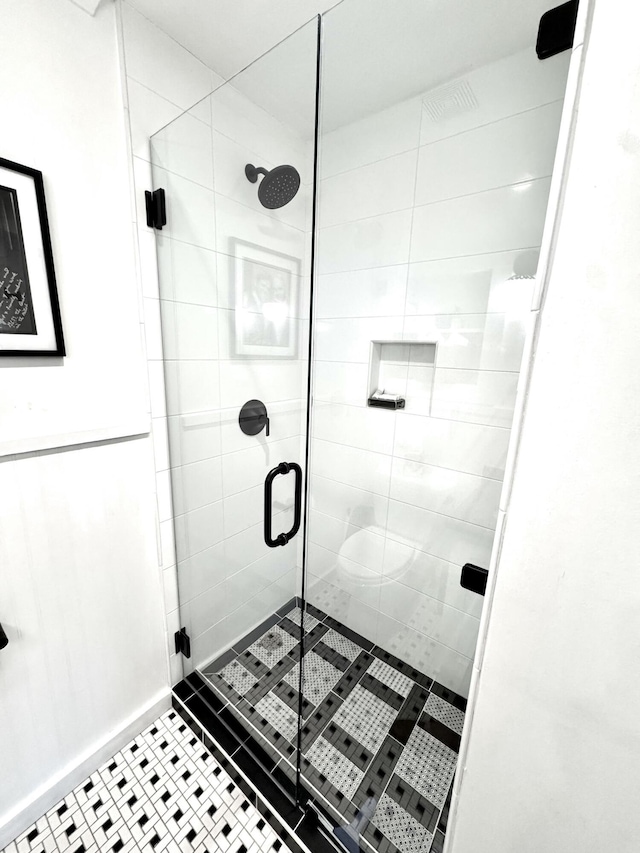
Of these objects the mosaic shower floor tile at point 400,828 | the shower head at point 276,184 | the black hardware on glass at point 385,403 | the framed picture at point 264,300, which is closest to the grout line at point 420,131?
the shower head at point 276,184

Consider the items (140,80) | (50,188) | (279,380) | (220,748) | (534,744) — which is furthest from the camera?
(279,380)

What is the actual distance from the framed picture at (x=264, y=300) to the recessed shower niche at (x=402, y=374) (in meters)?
0.39

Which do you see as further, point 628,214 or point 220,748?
point 220,748

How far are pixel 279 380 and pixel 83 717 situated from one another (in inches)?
55.4

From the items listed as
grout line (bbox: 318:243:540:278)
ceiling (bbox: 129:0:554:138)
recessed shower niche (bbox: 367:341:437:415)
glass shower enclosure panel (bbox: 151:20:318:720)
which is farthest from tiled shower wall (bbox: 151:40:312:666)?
recessed shower niche (bbox: 367:341:437:415)

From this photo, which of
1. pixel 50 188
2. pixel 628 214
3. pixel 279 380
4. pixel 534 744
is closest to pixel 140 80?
pixel 50 188

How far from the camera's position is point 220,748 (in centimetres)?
133

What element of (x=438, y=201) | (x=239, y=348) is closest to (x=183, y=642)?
(x=239, y=348)

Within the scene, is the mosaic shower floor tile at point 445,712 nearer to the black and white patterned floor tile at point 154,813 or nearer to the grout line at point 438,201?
the black and white patterned floor tile at point 154,813

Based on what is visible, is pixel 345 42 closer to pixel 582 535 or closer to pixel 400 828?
pixel 582 535

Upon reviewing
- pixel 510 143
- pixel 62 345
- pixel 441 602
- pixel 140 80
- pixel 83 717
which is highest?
pixel 140 80

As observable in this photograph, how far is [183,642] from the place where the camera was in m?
1.51

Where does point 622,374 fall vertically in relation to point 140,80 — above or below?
below

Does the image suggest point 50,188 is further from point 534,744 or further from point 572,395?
point 534,744
